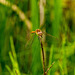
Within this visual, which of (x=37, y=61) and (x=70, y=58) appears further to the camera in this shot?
(x=70, y=58)

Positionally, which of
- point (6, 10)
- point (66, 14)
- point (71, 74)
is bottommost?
point (71, 74)

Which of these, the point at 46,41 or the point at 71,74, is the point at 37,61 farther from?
the point at 46,41

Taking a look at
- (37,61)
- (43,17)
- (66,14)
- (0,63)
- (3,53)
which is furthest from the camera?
(66,14)

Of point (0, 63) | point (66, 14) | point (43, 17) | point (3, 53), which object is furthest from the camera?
point (66, 14)

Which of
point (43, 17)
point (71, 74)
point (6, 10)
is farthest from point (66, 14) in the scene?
point (71, 74)

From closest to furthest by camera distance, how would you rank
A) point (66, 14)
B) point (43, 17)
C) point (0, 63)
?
point (0, 63), point (43, 17), point (66, 14)

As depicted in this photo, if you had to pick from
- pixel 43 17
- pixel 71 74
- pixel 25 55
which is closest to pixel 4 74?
pixel 25 55

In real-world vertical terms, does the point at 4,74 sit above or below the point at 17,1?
below

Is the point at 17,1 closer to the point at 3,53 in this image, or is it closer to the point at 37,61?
the point at 3,53

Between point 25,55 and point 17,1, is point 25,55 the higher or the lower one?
the lower one
